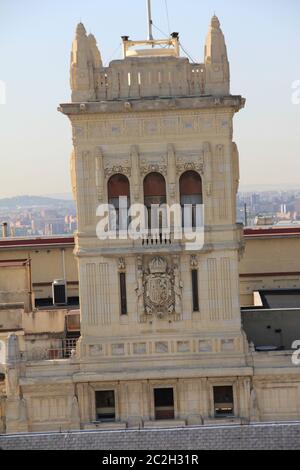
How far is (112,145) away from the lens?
3738 centimetres

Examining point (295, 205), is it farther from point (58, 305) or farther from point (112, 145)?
point (112, 145)

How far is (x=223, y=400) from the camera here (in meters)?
37.9

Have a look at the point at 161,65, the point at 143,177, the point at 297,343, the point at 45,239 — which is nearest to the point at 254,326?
the point at 297,343

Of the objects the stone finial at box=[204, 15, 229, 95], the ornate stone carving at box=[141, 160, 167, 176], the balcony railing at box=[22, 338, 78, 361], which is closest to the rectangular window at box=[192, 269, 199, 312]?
the ornate stone carving at box=[141, 160, 167, 176]

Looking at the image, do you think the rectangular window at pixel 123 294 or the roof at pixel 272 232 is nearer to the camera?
the rectangular window at pixel 123 294

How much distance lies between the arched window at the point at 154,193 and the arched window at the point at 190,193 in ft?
2.17

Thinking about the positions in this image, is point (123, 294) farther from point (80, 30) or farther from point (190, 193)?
point (80, 30)

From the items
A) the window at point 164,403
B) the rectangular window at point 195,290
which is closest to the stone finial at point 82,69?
the rectangular window at point 195,290

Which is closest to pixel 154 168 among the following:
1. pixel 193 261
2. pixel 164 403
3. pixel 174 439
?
pixel 193 261

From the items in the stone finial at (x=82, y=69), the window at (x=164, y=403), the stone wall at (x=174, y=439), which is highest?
the stone finial at (x=82, y=69)

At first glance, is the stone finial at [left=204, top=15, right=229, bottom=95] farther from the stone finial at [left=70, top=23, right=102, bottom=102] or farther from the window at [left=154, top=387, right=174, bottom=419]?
the window at [left=154, top=387, right=174, bottom=419]

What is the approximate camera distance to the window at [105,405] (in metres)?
38.1

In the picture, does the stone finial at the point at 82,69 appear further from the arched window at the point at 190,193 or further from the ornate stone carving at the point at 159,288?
the ornate stone carving at the point at 159,288

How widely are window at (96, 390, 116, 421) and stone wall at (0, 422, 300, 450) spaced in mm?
3826
